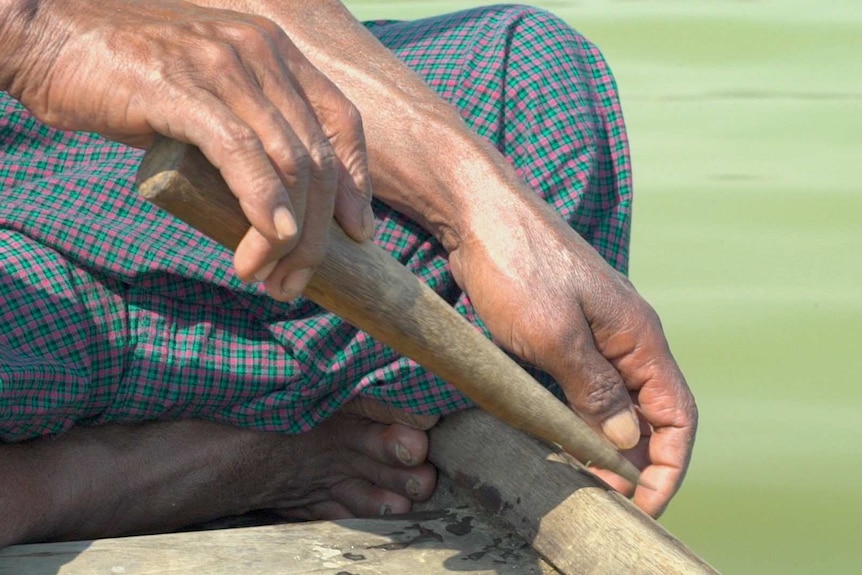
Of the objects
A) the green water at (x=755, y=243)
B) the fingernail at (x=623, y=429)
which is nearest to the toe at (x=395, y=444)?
the fingernail at (x=623, y=429)

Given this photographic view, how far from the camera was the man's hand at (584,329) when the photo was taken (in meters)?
1.32

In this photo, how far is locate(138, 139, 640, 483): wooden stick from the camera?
1.00m

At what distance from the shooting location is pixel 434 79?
1.54m

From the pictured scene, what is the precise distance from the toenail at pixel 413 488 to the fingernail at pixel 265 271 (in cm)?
56

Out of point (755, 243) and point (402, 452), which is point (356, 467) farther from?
point (755, 243)

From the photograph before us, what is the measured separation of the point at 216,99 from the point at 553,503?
56 centimetres

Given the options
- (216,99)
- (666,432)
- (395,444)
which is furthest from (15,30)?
(666,432)

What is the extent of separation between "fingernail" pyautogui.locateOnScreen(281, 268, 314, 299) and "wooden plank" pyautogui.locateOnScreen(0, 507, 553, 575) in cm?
33

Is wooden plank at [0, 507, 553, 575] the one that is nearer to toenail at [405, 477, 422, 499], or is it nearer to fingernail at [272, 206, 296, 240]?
toenail at [405, 477, 422, 499]

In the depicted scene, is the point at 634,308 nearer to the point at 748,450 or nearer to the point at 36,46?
the point at 36,46

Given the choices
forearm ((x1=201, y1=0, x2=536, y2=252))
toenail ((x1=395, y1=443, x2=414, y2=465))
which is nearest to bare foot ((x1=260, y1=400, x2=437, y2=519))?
toenail ((x1=395, y1=443, x2=414, y2=465))

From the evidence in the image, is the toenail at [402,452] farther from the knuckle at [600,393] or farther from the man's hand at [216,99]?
the man's hand at [216,99]

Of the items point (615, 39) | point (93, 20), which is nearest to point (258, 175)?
point (93, 20)

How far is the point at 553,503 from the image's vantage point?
4.29ft
